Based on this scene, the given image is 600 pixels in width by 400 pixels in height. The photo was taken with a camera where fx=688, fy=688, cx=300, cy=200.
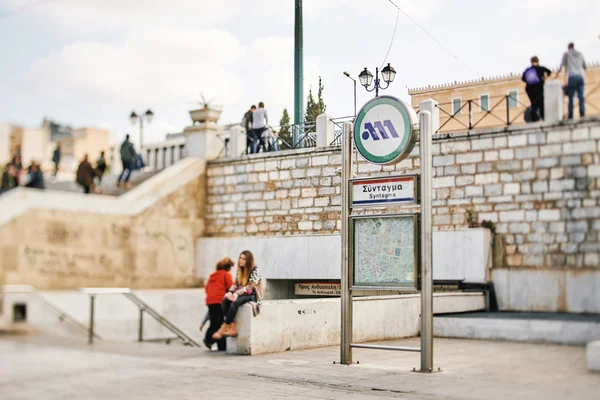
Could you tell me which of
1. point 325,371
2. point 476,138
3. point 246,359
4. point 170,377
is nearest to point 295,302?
point 246,359

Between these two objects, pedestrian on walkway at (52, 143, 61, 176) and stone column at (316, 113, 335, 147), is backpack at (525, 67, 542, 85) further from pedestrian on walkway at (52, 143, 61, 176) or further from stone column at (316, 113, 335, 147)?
pedestrian on walkway at (52, 143, 61, 176)

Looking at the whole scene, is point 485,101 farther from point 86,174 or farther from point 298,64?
point 86,174

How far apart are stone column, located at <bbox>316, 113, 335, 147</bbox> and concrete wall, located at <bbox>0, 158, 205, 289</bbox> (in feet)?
9.74

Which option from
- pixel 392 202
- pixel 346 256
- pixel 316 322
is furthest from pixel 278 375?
pixel 316 322

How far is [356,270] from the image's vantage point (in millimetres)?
7594

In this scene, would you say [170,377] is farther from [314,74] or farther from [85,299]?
[314,74]

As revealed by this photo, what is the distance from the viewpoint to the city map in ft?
23.5

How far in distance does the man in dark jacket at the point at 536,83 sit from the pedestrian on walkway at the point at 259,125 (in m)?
3.15

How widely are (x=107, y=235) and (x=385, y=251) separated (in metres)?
5.79

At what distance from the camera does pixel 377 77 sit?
24.3ft

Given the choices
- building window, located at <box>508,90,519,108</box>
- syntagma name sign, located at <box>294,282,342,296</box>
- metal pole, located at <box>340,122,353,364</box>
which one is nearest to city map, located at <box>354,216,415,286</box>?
metal pole, located at <box>340,122,353,364</box>

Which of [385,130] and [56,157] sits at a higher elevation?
[385,130]

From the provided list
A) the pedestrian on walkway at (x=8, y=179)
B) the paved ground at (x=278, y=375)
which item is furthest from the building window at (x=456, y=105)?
the pedestrian on walkway at (x=8, y=179)

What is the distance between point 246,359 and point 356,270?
1.68m
